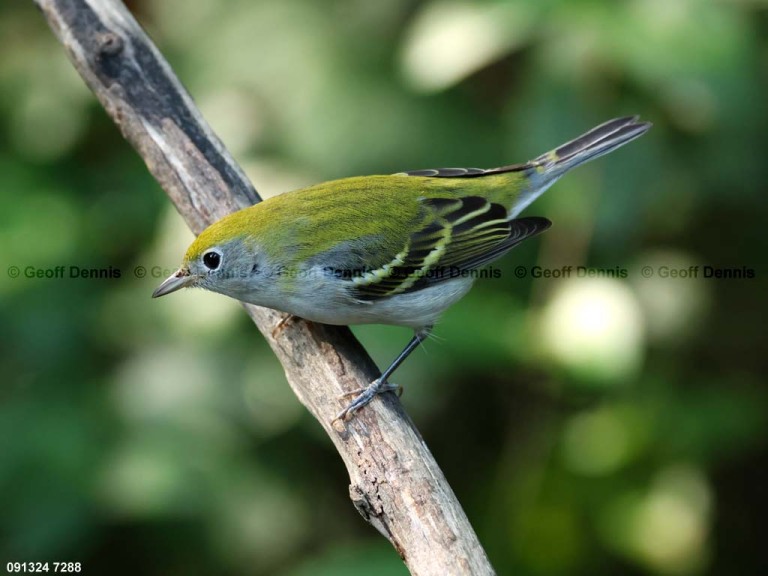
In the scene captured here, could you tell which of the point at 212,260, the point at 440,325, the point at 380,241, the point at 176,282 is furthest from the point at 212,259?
the point at 440,325

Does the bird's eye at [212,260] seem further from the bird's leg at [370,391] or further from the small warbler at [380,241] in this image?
the bird's leg at [370,391]

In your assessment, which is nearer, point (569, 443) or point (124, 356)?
point (569, 443)

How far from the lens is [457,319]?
365 cm

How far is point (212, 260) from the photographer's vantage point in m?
3.33

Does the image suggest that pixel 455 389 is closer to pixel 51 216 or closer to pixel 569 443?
pixel 569 443

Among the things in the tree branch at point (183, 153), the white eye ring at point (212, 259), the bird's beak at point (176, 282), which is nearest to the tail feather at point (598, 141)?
the tree branch at point (183, 153)

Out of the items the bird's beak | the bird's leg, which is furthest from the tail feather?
the bird's beak

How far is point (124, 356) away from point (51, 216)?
84 centimetres

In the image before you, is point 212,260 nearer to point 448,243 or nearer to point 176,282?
point 176,282

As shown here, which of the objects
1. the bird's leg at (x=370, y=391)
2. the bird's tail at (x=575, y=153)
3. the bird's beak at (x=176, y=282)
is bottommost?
the bird's leg at (x=370, y=391)

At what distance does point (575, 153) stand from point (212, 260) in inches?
70.7

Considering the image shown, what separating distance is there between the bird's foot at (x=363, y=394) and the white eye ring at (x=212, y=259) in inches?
28.2

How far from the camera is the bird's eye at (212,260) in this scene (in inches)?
130

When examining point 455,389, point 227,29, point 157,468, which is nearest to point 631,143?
point 455,389
